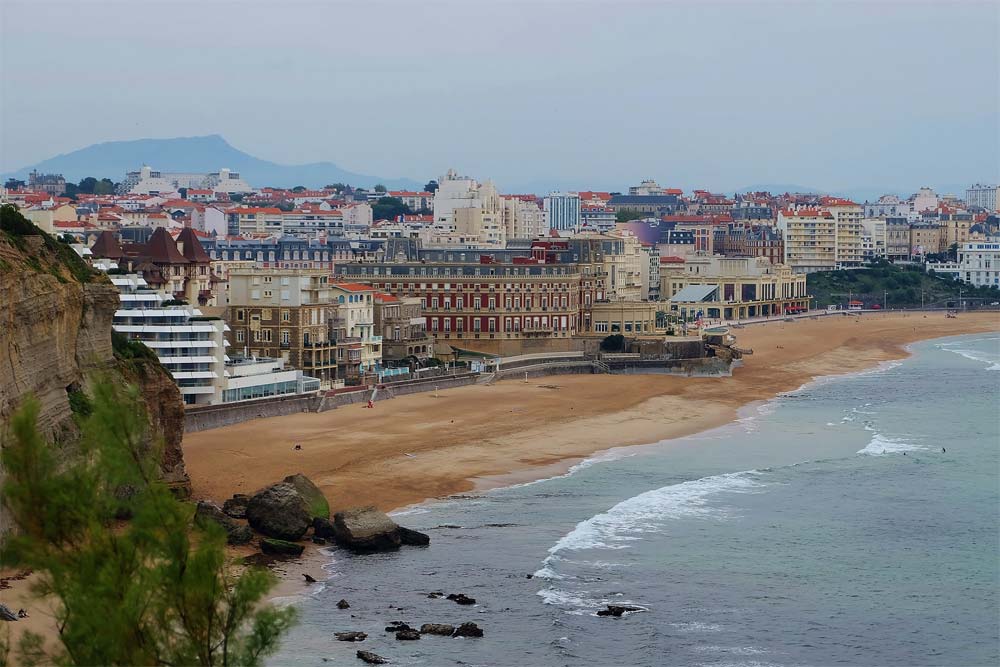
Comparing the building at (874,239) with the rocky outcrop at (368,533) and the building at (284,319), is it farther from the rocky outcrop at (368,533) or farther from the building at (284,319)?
the rocky outcrop at (368,533)

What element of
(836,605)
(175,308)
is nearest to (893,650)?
(836,605)

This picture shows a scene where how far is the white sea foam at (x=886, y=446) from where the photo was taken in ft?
171

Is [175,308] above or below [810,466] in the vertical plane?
above

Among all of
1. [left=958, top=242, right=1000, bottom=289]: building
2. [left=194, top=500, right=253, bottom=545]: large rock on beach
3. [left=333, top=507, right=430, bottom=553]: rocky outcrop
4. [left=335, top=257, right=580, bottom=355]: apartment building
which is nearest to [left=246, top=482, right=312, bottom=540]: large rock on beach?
[left=194, top=500, right=253, bottom=545]: large rock on beach

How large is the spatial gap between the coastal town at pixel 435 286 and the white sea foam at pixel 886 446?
18.8 m

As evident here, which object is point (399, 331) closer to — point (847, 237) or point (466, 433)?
point (466, 433)

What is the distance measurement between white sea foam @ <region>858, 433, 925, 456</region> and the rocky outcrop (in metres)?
20.1

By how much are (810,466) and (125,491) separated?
22.6 meters

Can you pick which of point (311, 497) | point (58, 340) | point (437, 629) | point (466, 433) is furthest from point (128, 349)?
point (466, 433)

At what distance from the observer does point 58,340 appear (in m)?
34.6

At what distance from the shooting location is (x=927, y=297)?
144m

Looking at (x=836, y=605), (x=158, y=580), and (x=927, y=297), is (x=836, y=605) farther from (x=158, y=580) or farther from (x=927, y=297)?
(x=927, y=297)

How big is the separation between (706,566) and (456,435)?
19712 millimetres

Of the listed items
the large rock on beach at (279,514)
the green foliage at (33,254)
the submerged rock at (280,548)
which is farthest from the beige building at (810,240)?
the submerged rock at (280,548)
